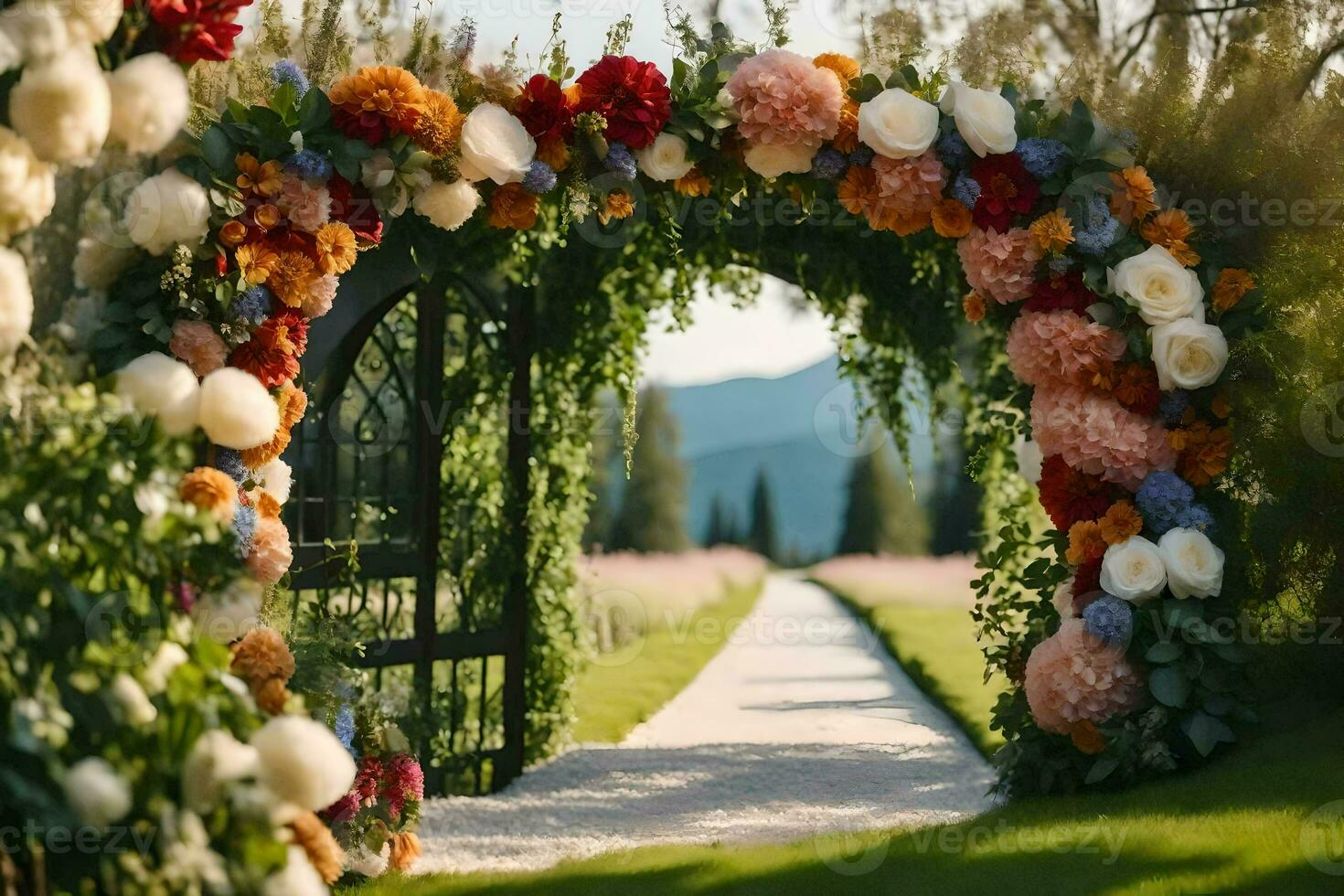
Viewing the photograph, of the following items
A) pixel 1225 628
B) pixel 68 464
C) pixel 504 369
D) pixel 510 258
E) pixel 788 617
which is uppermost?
pixel 510 258

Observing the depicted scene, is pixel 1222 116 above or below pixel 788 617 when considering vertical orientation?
above

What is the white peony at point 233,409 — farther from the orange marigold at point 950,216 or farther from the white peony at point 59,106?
the orange marigold at point 950,216

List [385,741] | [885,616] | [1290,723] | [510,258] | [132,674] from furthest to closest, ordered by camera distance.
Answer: [885,616] < [510,258] < [385,741] < [1290,723] < [132,674]

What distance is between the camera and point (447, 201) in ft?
13.8

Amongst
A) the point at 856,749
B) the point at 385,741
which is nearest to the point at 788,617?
the point at 856,749

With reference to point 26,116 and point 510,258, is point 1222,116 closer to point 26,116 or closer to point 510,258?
point 510,258

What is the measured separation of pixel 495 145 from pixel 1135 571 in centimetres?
252

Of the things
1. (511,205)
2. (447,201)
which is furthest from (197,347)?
(511,205)

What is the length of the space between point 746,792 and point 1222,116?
142 inches

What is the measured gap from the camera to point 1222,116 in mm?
4703

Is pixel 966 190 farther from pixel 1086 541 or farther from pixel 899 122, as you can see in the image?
pixel 1086 541

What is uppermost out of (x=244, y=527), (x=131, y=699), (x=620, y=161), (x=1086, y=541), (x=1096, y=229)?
(x=620, y=161)

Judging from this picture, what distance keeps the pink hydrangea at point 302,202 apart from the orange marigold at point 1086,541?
273 centimetres

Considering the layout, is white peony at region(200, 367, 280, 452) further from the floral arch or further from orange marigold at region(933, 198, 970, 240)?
orange marigold at region(933, 198, 970, 240)
